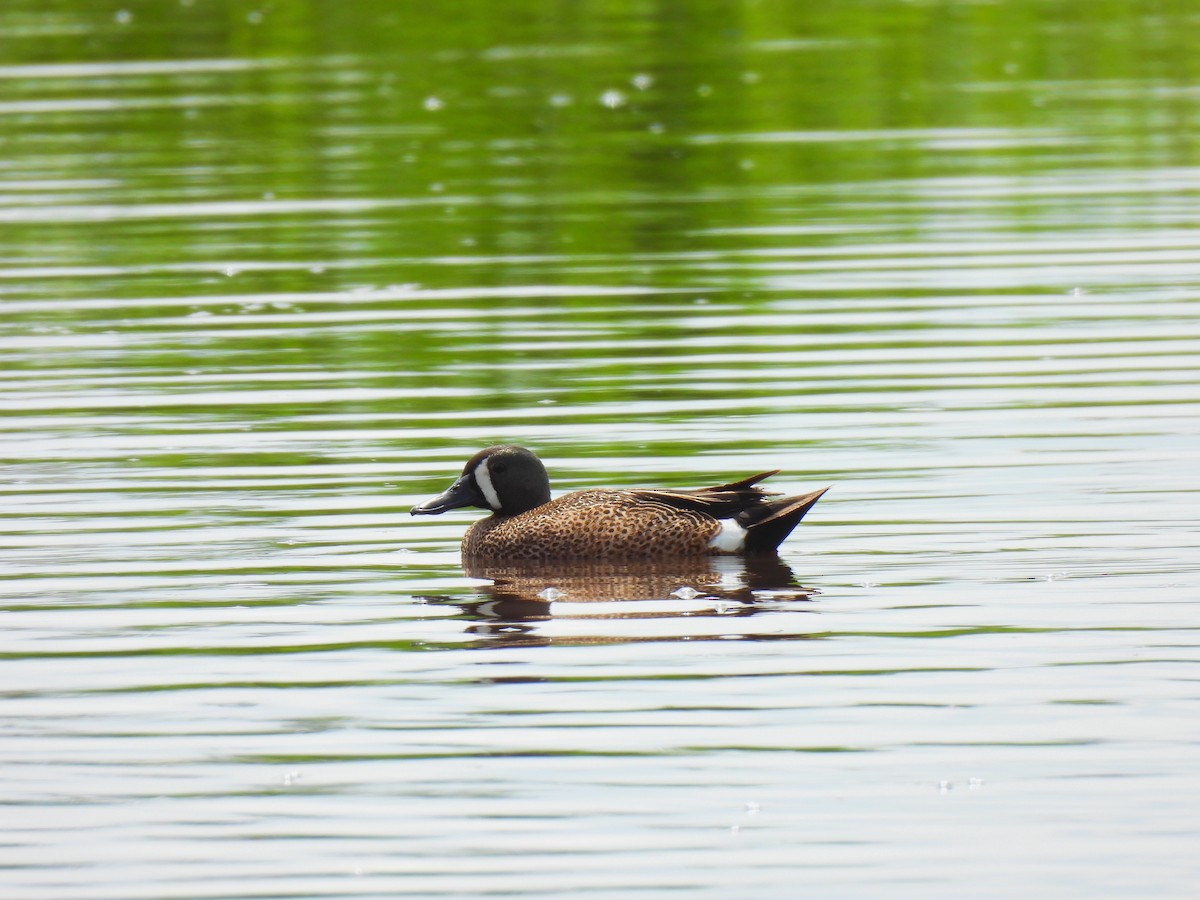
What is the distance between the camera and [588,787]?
21.9 feet

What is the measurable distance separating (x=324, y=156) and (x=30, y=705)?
15170mm

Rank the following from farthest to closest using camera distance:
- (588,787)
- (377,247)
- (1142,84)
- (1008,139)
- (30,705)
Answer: (1142,84), (1008,139), (377,247), (30,705), (588,787)

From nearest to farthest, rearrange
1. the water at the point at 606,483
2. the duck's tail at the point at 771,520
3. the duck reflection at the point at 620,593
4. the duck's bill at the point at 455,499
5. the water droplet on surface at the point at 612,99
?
the water at the point at 606,483 < the duck reflection at the point at 620,593 < the duck's tail at the point at 771,520 < the duck's bill at the point at 455,499 < the water droplet on surface at the point at 612,99

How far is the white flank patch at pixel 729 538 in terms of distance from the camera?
9445mm

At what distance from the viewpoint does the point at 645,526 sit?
9445 millimetres

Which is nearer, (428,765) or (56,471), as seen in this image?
(428,765)

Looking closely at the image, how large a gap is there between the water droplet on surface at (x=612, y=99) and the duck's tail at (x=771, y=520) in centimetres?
1587

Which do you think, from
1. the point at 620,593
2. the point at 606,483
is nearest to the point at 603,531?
the point at 620,593

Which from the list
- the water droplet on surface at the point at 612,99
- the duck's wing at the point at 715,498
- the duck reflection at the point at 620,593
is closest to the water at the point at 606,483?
the duck reflection at the point at 620,593

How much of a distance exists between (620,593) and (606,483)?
1.68 metres

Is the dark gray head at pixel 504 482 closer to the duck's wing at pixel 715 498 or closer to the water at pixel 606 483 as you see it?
the water at pixel 606 483

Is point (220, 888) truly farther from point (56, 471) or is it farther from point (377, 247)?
point (377, 247)

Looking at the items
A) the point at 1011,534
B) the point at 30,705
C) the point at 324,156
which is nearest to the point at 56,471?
the point at 30,705

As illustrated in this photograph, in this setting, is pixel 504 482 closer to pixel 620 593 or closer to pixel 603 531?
pixel 603 531
